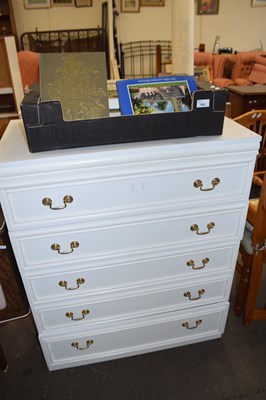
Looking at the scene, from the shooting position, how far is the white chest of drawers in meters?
0.97

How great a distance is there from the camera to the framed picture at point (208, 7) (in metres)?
5.26

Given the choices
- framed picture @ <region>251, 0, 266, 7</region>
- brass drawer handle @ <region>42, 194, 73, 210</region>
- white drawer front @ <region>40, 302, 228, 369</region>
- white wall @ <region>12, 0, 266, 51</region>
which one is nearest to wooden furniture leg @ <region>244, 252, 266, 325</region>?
white drawer front @ <region>40, 302, 228, 369</region>

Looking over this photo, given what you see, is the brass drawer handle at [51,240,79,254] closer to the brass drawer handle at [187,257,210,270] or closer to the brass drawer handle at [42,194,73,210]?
the brass drawer handle at [42,194,73,210]

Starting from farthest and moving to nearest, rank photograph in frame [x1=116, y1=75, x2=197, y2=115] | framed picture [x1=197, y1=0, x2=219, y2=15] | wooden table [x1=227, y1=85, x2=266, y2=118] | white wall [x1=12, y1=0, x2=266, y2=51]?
framed picture [x1=197, y1=0, x2=219, y2=15]
white wall [x1=12, y1=0, x2=266, y2=51]
wooden table [x1=227, y1=85, x2=266, y2=118]
photograph in frame [x1=116, y1=75, x2=197, y2=115]

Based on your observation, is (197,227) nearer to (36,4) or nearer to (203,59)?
(203,59)

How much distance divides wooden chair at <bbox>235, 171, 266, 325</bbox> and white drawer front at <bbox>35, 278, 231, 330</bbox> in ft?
0.64

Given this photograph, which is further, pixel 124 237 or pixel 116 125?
pixel 124 237

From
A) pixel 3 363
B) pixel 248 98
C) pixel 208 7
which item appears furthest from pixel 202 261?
pixel 208 7

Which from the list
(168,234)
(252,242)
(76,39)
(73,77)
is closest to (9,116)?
(73,77)

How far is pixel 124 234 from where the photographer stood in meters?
1.12

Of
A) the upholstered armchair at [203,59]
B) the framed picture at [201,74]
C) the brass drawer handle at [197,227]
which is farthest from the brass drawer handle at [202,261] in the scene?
the upholstered armchair at [203,59]

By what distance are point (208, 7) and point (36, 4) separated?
2964mm

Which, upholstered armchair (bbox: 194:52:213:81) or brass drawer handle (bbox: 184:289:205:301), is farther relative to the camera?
upholstered armchair (bbox: 194:52:213:81)

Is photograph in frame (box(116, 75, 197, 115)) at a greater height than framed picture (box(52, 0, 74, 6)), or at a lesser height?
lesser
